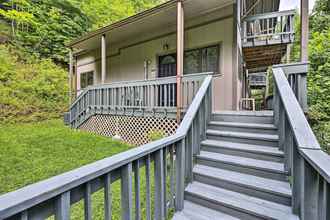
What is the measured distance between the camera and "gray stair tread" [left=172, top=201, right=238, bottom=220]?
2.57m

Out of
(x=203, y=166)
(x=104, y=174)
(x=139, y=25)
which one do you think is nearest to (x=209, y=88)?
(x=203, y=166)

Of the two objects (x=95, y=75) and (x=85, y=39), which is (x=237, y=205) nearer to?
(x=85, y=39)

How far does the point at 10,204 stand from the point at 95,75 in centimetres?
1163

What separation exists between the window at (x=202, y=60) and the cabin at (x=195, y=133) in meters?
0.03

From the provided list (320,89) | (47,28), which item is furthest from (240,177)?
(47,28)

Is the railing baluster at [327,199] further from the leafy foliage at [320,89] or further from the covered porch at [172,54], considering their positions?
the covered porch at [172,54]

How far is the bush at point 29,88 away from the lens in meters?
9.88

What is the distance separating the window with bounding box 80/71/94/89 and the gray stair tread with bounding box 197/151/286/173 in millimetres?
10226

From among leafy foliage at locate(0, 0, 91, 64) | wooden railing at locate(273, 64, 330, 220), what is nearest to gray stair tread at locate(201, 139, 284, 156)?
wooden railing at locate(273, 64, 330, 220)

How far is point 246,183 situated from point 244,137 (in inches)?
38.6

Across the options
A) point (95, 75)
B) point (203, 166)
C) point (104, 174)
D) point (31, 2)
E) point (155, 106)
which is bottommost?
point (203, 166)

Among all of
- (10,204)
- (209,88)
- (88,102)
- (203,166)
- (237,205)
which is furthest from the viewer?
(88,102)

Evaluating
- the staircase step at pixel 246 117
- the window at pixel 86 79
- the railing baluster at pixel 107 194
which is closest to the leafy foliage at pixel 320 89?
the staircase step at pixel 246 117

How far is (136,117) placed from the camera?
272 inches
